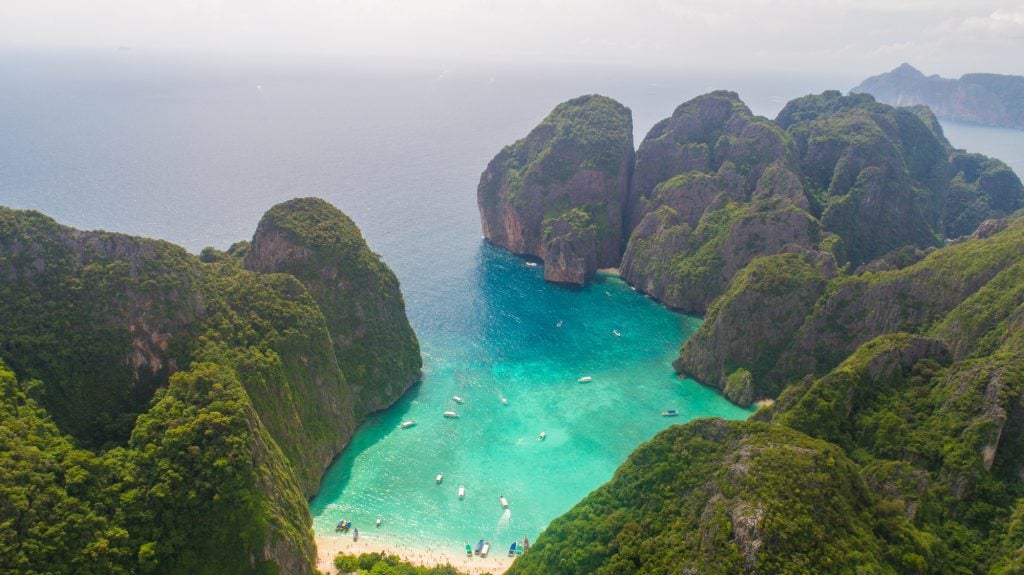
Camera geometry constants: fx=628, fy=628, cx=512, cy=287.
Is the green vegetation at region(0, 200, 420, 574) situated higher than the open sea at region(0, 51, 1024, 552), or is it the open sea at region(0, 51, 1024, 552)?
the green vegetation at region(0, 200, 420, 574)

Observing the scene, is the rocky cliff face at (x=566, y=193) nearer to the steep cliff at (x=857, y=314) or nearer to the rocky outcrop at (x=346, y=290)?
the steep cliff at (x=857, y=314)

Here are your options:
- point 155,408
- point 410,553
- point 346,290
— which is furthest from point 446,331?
point 155,408

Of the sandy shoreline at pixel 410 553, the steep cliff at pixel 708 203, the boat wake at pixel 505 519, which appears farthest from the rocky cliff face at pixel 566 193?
the sandy shoreline at pixel 410 553

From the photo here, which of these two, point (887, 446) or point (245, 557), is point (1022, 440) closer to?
point (887, 446)

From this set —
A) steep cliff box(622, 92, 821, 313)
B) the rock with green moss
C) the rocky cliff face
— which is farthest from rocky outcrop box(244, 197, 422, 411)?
steep cliff box(622, 92, 821, 313)

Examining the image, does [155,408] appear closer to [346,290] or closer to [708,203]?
[346,290]

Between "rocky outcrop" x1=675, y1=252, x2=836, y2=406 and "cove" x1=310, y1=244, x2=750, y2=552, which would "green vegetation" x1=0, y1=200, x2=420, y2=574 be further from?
"rocky outcrop" x1=675, y1=252, x2=836, y2=406
